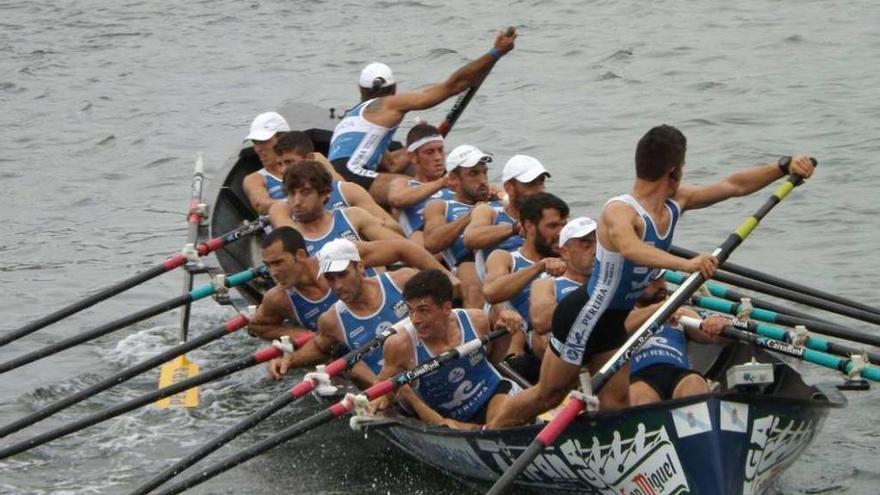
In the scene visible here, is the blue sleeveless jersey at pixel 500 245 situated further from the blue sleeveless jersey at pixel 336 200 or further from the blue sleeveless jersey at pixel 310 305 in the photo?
the blue sleeveless jersey at pixel 336 200

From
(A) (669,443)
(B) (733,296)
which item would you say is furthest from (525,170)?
(A) (669,443)

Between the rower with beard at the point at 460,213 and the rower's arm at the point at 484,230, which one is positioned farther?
the rower with beard at the point at 460,213

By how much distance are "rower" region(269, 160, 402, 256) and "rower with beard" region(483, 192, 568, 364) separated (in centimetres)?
143

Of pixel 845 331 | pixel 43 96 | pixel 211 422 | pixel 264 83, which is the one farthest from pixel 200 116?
pixel 845 331

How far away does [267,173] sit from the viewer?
42.9 feet

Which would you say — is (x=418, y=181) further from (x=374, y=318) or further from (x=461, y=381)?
(x=461, y=381)

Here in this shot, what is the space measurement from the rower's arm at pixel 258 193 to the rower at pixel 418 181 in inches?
39.4

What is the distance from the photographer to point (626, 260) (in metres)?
7.77

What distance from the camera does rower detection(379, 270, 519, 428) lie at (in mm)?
9336

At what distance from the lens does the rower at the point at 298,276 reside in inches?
416

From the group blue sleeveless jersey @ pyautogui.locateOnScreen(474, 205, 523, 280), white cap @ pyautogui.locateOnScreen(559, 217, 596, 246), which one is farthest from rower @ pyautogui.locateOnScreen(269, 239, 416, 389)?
white cap @ pyautogui.locateOnScreen(559, 217, 596, 246)

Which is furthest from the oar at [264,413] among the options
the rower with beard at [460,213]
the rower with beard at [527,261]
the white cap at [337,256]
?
the rower with beard at [460,213]

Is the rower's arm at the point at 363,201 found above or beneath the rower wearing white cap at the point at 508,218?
beneath

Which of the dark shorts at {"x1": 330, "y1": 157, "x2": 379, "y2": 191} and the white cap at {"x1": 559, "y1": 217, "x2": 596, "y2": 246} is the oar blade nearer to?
the dark shorts at {"x1": 330, "y1": 157, "x2": 379, "y2": 191}
